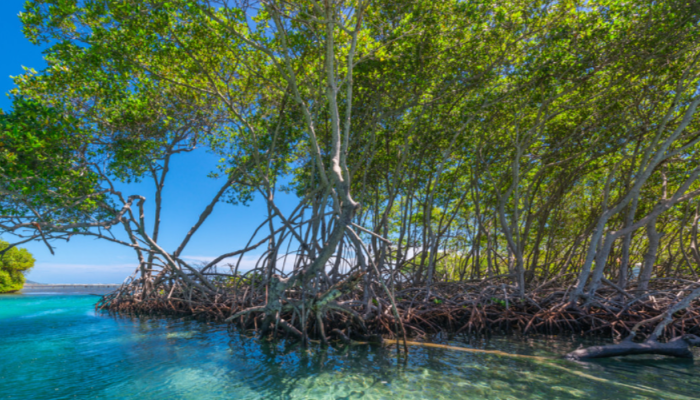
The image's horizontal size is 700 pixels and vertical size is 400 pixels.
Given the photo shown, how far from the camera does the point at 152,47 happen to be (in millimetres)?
6867

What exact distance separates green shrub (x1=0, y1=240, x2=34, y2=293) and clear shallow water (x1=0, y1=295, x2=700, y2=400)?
25525 millimetres

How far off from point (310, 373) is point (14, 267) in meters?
32.2

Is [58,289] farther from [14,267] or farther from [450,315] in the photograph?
[450,315]

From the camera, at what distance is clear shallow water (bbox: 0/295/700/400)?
12.3ft

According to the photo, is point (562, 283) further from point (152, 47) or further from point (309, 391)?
point (152, 47)

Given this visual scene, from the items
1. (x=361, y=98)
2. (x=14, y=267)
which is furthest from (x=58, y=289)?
(x=361, y=98)

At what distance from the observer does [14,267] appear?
25.7 metres

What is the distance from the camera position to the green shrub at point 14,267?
24.5 metres

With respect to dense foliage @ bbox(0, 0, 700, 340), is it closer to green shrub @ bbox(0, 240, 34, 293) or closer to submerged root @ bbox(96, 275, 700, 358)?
submerged root @ bbox(96, 275, 700, 358)

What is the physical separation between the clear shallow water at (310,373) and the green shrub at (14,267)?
2553 centimetres

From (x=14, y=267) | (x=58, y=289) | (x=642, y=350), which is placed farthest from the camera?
(x=58, y=289)

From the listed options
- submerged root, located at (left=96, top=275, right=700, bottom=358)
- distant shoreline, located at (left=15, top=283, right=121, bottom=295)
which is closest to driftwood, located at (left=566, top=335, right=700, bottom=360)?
submerged root, located at (left=96, top=275, right=700, bottom=358)

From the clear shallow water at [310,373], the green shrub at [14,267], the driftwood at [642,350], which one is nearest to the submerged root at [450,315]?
the driftwood at [642,350]

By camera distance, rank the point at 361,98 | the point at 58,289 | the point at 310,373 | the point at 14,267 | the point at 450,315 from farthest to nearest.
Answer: the point at 58,289 < the point at 14,267 < the point at 361,98 < the point at 450,315 < the point at 310,373
